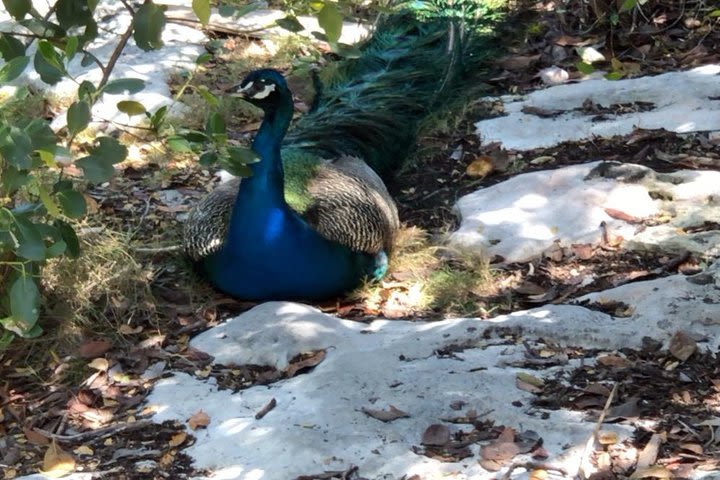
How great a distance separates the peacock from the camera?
3998mm

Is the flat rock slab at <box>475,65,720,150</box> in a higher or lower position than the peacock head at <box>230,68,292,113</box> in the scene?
lower

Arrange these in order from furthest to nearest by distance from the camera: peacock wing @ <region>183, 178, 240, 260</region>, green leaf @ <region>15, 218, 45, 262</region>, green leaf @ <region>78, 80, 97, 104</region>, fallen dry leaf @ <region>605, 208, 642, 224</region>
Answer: fallen dry leaf @ <region>605, 208, 642, 224</region>, peacock wing @ <region>183, 178, 240, 260</region>, green leaf @ <region>15, 218, 45, 262</region>, green leaf @ <region>78, 80, 97, 104</region>

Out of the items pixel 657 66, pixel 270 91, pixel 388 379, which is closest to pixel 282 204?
pixel 270 91

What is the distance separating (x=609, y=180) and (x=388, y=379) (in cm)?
176

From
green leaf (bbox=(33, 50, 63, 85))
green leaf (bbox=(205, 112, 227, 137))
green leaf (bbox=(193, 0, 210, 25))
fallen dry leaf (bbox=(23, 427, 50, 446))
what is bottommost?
fallen dry leaf (bbox=(23, 427, 50, 446))

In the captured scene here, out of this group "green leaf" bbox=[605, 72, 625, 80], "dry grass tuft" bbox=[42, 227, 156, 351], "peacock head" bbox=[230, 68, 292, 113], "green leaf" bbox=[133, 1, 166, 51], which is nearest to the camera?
"green leaf" bbox=[133, 1, 166, 51]

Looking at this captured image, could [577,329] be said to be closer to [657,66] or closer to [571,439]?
[571,439]

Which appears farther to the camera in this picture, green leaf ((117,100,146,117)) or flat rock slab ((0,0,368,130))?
flat rock slab ((0,0,368,130))

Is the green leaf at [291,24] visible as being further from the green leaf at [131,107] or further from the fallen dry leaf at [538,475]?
the fallen dry leaf at [538,475]

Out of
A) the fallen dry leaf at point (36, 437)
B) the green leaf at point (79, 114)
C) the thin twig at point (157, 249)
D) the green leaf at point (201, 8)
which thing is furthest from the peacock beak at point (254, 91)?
the green leaf at point (201, 8)

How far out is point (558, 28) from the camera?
642cm

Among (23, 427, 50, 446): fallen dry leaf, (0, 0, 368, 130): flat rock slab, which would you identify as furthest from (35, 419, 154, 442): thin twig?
(0, 0, 368, 130): flat rock slab

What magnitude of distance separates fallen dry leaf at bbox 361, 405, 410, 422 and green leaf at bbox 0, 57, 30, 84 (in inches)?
53.4

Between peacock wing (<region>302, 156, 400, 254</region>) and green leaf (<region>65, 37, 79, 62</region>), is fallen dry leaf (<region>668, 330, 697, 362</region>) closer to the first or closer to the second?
peacock wing (<region>302, 156, 400, 254</region>)
